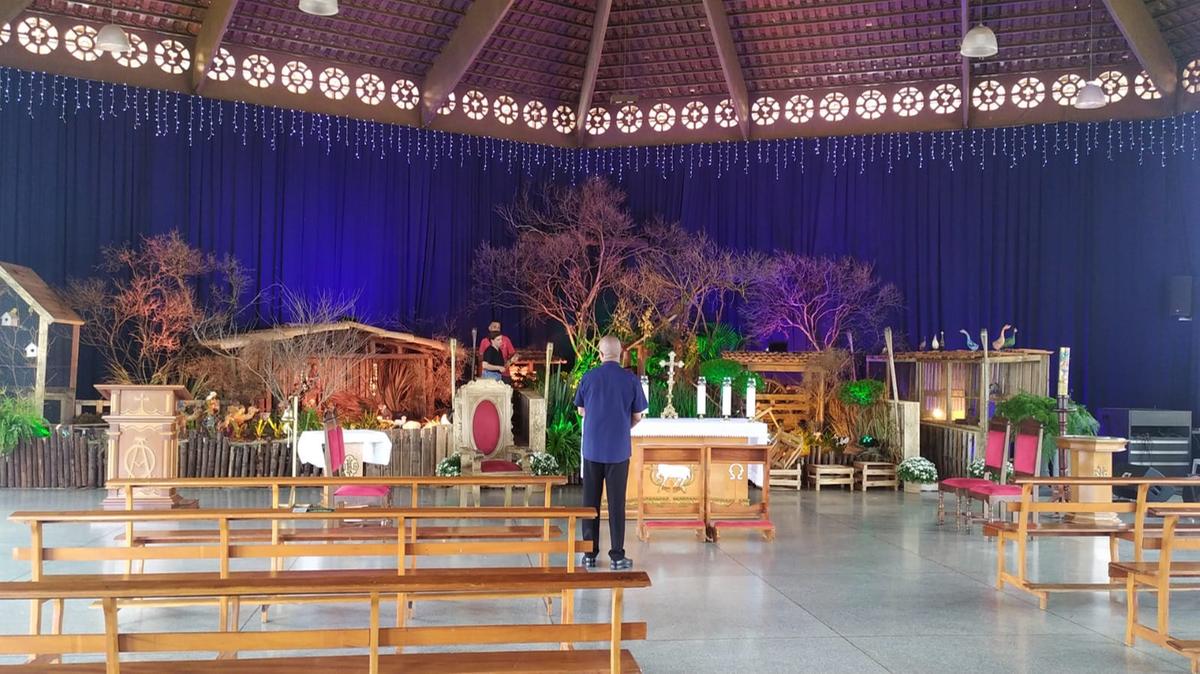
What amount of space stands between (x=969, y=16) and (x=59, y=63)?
14.0 meters

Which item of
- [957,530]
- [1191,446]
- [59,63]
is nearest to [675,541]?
[957,530]

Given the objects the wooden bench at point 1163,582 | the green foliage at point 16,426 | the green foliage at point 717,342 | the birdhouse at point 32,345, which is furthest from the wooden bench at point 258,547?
the green foliage at point 717,342

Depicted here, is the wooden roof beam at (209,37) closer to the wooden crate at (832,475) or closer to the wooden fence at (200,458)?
the wooden fence at (200,458)

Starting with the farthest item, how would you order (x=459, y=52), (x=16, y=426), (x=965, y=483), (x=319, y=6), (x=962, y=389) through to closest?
(x=459, y=52) → (x=962, y=389) → (x=16, y=426) → (x=319, y=6) → (x=965, y=483)

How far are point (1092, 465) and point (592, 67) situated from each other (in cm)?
1140

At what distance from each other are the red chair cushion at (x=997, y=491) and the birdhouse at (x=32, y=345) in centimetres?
1151

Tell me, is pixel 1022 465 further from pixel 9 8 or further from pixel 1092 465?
pixel 9 8

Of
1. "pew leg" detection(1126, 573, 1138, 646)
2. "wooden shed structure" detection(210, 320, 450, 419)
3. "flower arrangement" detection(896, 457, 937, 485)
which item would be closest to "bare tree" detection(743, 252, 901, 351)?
"flower arrangement" detection(896, 457, 937, 485)

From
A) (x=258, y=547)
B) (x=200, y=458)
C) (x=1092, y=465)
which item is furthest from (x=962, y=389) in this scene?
(x=258, y=547)

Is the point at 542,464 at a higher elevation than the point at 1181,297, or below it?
below

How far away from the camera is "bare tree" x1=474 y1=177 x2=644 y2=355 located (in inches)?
719

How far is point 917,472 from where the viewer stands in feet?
43.0

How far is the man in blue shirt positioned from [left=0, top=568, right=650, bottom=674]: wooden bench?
3466 millimetres

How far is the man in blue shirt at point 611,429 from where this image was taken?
23.7 ft
